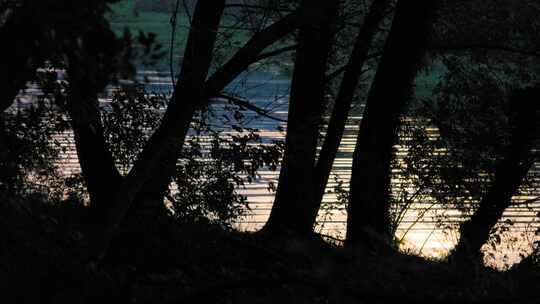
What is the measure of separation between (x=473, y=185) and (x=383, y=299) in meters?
11.6

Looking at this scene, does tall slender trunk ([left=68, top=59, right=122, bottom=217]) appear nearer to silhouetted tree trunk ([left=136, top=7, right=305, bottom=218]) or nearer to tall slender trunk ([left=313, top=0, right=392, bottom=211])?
silhouetted tree trunk ([left=136, top=7, right=305, bottom=218])

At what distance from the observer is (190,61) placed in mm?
8281

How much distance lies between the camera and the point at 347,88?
1280cm

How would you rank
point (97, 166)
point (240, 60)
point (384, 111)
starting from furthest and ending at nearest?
point (97, 166) < point (384, 111) < point (240, 60)

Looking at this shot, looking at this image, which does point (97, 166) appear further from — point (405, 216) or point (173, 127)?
point (405, 216)

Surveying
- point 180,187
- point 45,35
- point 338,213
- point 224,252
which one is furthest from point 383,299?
point 338,213

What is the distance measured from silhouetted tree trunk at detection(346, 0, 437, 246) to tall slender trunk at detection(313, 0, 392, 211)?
1.82 meters

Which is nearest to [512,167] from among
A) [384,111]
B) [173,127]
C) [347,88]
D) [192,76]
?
[347,88]

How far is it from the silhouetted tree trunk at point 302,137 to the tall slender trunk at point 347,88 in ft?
2.16

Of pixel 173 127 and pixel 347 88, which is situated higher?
pixel 347 88

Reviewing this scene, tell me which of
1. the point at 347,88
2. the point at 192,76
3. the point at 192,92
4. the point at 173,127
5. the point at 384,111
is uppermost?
the point at 347,88

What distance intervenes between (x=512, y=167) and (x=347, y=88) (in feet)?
13.0

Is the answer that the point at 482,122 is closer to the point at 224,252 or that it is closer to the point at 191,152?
the point at 191,152

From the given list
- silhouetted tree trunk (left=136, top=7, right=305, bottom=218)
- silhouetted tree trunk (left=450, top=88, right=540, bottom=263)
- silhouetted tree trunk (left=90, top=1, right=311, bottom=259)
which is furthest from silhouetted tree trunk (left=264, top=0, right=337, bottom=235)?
silhouetted tree trunk (left=136, top=7, right=305, bottom=218)
